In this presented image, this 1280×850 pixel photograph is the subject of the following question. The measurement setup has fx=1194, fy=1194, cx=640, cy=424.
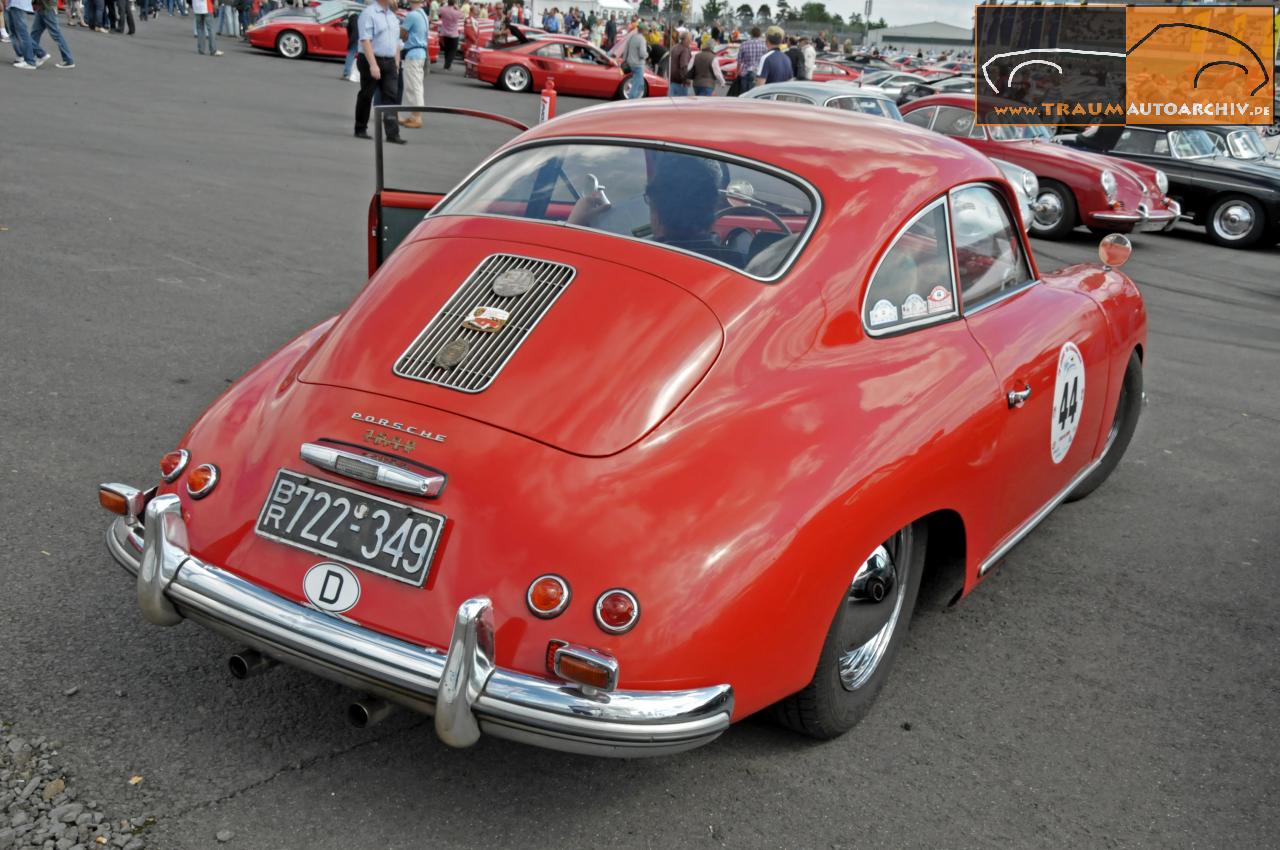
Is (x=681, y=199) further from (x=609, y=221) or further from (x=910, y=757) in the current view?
(x=910, y=757)

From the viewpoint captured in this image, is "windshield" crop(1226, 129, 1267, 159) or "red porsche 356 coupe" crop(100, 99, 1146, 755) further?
"windshield" crop(1226, 129, 1267, 159)

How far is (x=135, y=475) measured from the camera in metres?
4.60

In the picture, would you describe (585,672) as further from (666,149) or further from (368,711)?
(666,149)

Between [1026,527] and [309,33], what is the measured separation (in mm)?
25540

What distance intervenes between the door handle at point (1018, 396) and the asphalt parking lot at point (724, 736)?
719 millimetres

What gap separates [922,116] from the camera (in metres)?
15.0

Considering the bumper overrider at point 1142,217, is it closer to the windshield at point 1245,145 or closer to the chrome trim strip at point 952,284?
the windshield at point 1245,145

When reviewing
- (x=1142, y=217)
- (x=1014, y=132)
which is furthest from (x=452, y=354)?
(x=1014, y=132)

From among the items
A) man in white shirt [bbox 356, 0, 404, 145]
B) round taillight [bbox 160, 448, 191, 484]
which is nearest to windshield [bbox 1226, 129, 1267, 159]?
man in white shirt [bbox 356, 0, 404, 145]

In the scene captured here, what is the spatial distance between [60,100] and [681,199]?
1368 cm

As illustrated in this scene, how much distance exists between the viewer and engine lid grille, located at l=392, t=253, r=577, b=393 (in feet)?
10.2

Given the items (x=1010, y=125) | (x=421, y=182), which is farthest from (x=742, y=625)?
(x=1010, y=125)

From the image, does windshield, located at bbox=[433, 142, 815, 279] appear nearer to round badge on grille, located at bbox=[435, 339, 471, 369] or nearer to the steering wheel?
the steering wheel
